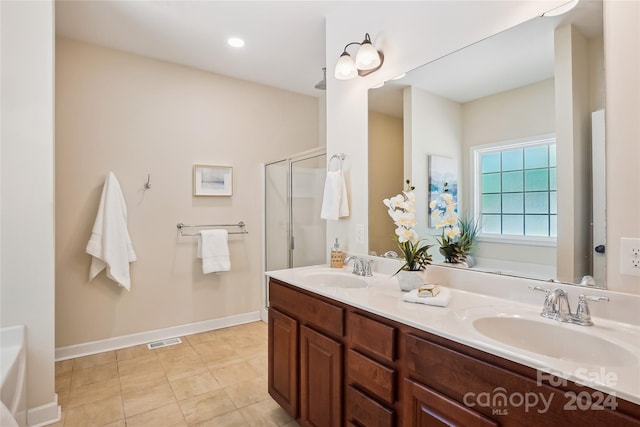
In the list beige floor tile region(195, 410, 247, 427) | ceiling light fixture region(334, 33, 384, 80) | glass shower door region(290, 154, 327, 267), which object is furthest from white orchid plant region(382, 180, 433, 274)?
beige floor tile region(195, 410, 247, 427)

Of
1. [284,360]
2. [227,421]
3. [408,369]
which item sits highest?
[408,369]

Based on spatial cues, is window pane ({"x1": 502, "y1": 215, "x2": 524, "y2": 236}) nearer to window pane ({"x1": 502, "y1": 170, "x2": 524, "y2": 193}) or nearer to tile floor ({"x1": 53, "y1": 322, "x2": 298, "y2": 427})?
window pane ({"x1": 502, "y1": 170, "x2": 524, "y2": 193})

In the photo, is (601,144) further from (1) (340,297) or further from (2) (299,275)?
(2) (299,275)

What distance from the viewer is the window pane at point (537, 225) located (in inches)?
52.3

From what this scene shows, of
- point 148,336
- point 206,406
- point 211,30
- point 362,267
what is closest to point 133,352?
point 148,336

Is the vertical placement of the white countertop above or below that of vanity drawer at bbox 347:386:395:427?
above

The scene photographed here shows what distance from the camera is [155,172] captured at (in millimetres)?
3100

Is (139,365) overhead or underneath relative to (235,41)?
underneath

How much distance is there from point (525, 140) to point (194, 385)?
8.40 feet

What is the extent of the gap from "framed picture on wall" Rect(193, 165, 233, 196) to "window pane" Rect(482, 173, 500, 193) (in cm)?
265

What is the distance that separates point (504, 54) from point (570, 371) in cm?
134

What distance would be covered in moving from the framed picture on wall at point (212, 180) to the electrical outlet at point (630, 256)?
316 cm

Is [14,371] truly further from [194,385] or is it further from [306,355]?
[306,355]

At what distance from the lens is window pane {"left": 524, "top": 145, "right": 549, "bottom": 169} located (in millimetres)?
1318
